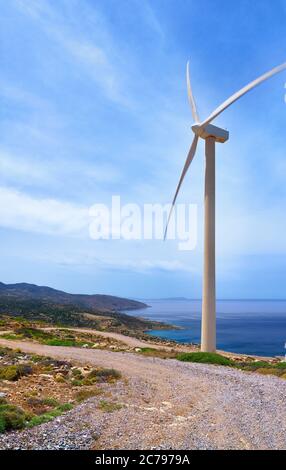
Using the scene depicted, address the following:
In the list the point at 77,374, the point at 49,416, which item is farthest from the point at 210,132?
the point at 49,416

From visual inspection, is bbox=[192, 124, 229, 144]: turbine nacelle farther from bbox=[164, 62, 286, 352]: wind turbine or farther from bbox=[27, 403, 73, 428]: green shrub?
bbox=[27, 403, 73, 428]: green shrub

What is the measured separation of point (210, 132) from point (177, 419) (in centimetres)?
2002

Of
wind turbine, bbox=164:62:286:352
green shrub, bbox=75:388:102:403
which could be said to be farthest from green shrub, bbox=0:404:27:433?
wind turbine, bbox=164:62:286:352

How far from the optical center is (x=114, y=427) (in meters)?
10.3

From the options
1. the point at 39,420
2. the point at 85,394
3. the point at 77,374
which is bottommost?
the point at 77,374

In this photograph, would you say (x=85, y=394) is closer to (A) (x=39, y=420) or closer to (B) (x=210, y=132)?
(A) (x=39, y=420)

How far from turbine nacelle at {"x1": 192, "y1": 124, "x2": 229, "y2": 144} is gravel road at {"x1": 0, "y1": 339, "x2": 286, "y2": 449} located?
15.8 meters

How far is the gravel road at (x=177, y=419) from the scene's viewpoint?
9352 millimetres

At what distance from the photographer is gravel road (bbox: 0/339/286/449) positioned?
9.35 m

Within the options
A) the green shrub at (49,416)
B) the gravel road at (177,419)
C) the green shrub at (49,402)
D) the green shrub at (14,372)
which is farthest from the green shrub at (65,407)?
the green shrub at (14,372)

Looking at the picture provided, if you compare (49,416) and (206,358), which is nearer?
(49,416)

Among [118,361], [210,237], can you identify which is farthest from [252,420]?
[210,237]

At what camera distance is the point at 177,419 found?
11227 millimetres
